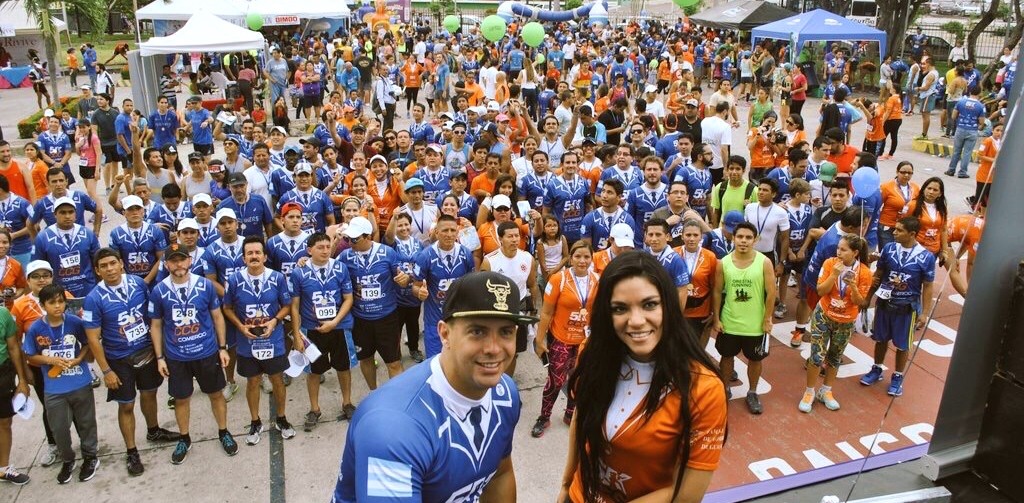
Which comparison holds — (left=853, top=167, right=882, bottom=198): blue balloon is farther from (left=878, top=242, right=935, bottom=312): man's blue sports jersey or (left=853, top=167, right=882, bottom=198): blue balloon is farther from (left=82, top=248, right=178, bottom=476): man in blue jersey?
(left=82, top=248, right=178, bottom=476): man in blue jersey

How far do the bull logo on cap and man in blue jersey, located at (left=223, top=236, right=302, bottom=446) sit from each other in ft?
12.9

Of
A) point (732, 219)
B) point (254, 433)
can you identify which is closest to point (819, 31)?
point (732, 219)

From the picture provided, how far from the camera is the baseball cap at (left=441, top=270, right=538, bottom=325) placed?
7.12ft

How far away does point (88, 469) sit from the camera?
17.7 ft

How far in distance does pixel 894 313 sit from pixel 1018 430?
409cm

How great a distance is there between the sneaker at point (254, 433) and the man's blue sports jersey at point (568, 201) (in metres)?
3.91

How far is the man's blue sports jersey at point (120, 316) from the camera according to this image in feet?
17.0

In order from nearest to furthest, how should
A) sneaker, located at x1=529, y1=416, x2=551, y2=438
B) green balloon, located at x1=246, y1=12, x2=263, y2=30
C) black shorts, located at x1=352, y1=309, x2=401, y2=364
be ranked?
sneaker, located at x1=529, y1=416, x2=551, y2=438 → black shorts, located at x1=352, y1=309, x2=401, y2=364 → green balloon, located at x1=246, y1=12, x2=263, y2=30

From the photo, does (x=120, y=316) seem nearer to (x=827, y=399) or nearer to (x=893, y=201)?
(x=827, y=399)

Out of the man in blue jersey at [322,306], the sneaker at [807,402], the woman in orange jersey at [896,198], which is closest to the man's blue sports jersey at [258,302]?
the man in blue jersey at [322,306]

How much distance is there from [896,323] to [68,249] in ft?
25.0

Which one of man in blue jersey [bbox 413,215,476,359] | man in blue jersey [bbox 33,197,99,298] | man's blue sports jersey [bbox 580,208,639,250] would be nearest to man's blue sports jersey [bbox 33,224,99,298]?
man in blue jersey [bbox 33,197,99,298]

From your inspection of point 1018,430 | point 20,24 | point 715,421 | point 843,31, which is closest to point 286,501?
point 715,421

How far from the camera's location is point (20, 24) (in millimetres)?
29188
